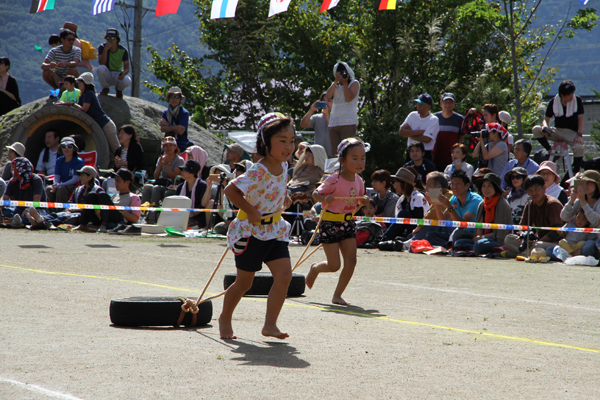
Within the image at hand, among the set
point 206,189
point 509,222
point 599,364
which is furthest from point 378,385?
point 206,189

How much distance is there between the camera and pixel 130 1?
38.8 m

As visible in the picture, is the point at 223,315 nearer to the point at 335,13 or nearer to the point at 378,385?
the point at 378,385

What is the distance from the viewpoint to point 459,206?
12219mm

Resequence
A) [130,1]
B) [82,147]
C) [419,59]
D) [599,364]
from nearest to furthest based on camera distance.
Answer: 1. [599,364]
2. [82,147]
3. [419,59]
4. [130,1]

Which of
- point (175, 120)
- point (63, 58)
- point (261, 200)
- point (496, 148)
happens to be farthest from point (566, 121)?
point (63, 58)

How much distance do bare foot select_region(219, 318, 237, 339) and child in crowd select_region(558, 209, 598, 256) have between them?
23.8 feet

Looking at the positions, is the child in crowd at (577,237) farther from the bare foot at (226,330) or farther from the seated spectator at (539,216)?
the bare foot at (226,330)

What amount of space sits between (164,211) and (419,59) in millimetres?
13342

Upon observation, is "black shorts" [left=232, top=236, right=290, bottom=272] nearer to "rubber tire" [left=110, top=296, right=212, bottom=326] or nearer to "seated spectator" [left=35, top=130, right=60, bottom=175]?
"rubber tire" [left=110, top=296, right=212, bottom=326]

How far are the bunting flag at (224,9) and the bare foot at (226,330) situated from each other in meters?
11.9

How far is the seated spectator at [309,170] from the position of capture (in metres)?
13.1

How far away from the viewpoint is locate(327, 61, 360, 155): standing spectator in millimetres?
14094

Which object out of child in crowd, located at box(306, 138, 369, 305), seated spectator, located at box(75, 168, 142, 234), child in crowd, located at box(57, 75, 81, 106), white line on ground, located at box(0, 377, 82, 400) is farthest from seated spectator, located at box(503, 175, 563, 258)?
child in crowd, located at box(57, 75, 81, 106)


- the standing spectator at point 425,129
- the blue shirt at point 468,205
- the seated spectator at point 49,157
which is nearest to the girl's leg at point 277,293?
the blue shirt at point 468,205
